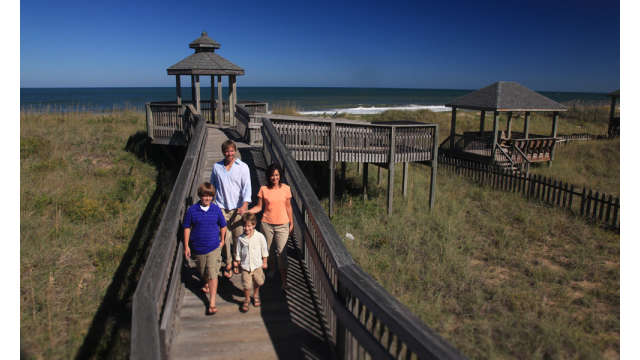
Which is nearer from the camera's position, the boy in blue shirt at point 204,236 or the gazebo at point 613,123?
the boy in blue shirt at point 204,236

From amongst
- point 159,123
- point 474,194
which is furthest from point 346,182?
point 159,123

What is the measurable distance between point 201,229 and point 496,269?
921cm

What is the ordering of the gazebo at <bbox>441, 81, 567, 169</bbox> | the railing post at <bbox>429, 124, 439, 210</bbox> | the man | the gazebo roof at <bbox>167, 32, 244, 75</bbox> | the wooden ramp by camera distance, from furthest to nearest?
the gazebo at <bbox>441, 81, 567, 169</bbox>, the gazebo roof at <bbox>167, 32, 244, 75</bbox>, the railing post at <bbox>429, 124, 439, 210</bbox>, the man, the wooden ramp

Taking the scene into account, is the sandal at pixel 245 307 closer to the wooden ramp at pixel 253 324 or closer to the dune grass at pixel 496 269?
the wooden ramp at pixel 253 324

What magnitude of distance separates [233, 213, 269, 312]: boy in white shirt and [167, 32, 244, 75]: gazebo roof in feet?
42.1

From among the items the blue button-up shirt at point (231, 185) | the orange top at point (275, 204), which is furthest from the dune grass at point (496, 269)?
the blue button-up shirt at point (231, 185)

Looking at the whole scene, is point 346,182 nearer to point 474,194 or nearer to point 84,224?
point 474,194

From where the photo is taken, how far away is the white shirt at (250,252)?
4816 mm

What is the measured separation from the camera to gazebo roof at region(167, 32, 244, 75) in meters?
16.3

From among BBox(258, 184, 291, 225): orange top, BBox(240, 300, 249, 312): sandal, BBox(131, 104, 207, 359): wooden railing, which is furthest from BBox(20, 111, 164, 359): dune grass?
BBox(258, 184, 291, 225): orange top

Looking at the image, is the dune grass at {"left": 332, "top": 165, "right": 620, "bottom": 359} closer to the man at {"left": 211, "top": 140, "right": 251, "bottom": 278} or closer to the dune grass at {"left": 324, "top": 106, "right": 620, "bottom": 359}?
the dune grass at {"left": 324, "top": 106, "right": 620, "bottom": 359}

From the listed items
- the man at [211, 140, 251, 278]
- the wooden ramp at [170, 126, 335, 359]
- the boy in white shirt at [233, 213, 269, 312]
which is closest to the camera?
the wooden ramp at [170, 126, 335, 359]

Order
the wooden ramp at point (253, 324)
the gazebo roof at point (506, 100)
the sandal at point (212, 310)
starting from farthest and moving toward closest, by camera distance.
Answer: the gazebo roof at point (506, 100), the sandal at point (212, 310), the wooden ramp at point (253, 324)

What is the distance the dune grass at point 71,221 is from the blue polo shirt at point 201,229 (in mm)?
4006
